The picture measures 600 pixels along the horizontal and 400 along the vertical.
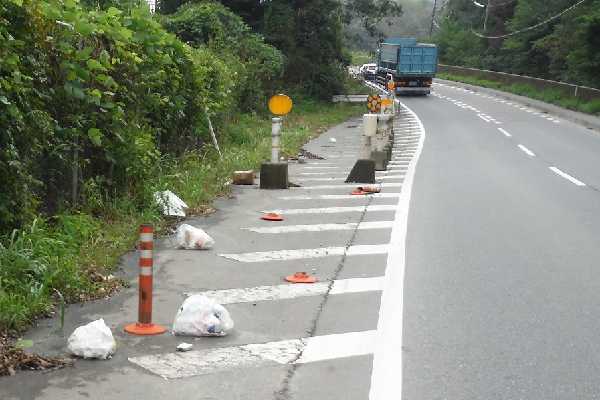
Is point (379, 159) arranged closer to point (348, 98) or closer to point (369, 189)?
point (369, 189)

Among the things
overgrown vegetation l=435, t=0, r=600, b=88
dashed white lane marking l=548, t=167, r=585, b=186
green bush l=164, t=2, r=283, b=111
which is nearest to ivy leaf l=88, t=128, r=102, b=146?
dashed white lane marking l=548, t=167, r=585, b=186

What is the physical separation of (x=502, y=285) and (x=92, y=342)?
405 cm

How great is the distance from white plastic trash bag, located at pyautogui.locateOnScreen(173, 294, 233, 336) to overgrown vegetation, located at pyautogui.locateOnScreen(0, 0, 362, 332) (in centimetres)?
109

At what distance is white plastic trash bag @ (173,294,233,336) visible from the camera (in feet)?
19.1

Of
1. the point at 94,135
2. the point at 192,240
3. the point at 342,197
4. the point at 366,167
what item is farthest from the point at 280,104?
the point at 94,135

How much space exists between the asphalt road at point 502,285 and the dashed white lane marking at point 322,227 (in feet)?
1.52

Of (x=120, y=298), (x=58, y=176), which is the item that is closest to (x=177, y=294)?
(x=120, y=298)

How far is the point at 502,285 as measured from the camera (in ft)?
25.1

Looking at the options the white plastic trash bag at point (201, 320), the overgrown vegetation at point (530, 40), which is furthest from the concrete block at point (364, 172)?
the overgrown vegetation at point (530, 40)

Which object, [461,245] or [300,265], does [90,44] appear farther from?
[461,245]

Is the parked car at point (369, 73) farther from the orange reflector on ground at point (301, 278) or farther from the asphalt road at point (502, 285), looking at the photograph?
the orange reflector on ground at point (301, 278)

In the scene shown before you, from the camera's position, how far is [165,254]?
8422 millimetres

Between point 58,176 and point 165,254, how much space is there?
146cm

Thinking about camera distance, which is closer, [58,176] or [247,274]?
[247,274]
